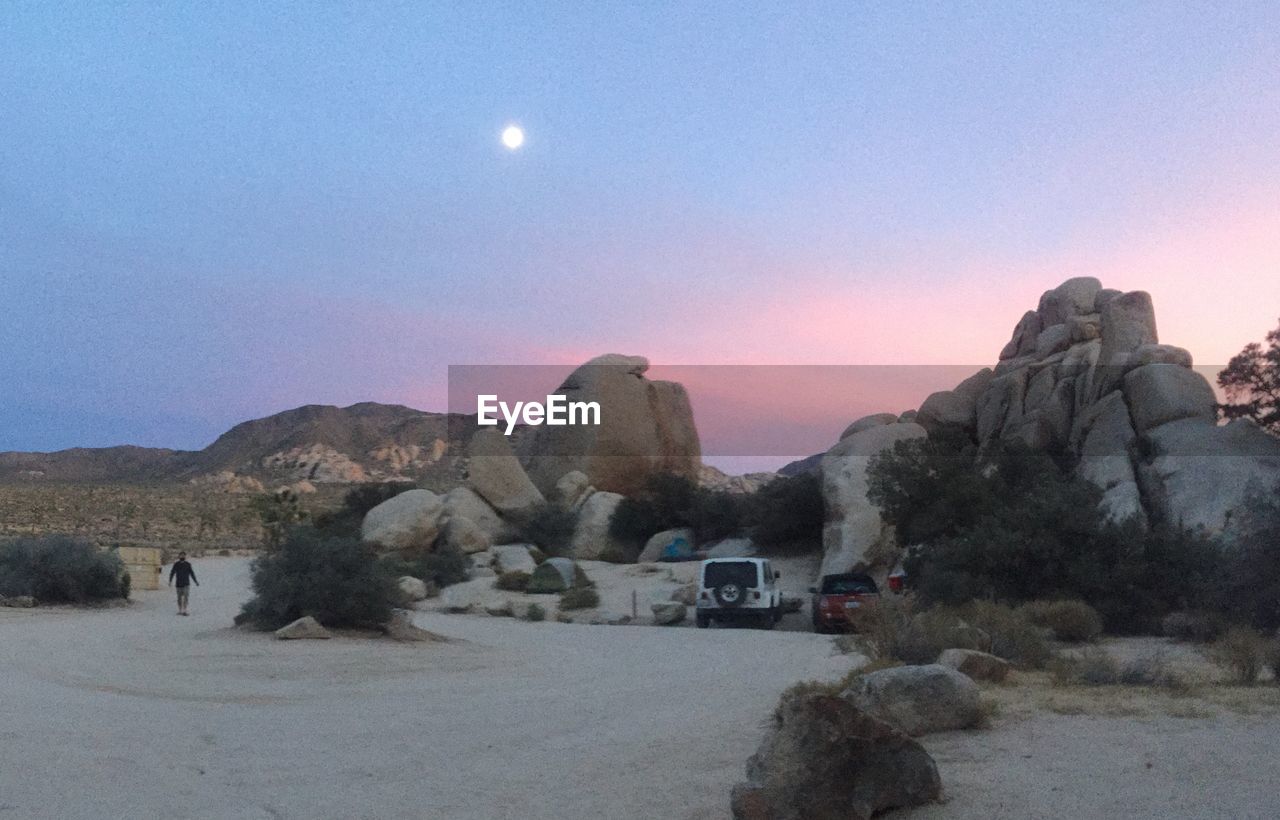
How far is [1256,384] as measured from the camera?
33.6 m

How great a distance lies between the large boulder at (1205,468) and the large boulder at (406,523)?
28.1 metres

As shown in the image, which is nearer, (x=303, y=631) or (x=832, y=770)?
(x=832, y=770)

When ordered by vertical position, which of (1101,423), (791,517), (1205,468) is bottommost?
(791,517)

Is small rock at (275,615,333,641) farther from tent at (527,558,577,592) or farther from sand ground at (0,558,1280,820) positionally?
tent at (527,558,577,592)

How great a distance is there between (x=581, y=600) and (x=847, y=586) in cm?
926

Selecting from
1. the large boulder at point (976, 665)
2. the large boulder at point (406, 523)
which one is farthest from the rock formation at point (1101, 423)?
the large boulder at point (406, 523)

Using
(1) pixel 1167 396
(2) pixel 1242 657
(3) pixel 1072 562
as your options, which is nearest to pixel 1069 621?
(3) pixel 1072 562

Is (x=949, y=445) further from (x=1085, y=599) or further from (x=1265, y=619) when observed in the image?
(x=1265, y=619)

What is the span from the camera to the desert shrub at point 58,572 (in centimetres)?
3073

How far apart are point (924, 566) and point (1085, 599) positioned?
4786mm

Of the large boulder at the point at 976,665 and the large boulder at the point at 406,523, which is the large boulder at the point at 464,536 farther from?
the large boulder at the point at 976,665

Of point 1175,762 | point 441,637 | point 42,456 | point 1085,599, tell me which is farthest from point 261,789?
Answer: point 42,456

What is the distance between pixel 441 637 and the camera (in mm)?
21656

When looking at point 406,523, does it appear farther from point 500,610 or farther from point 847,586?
point 847,586
